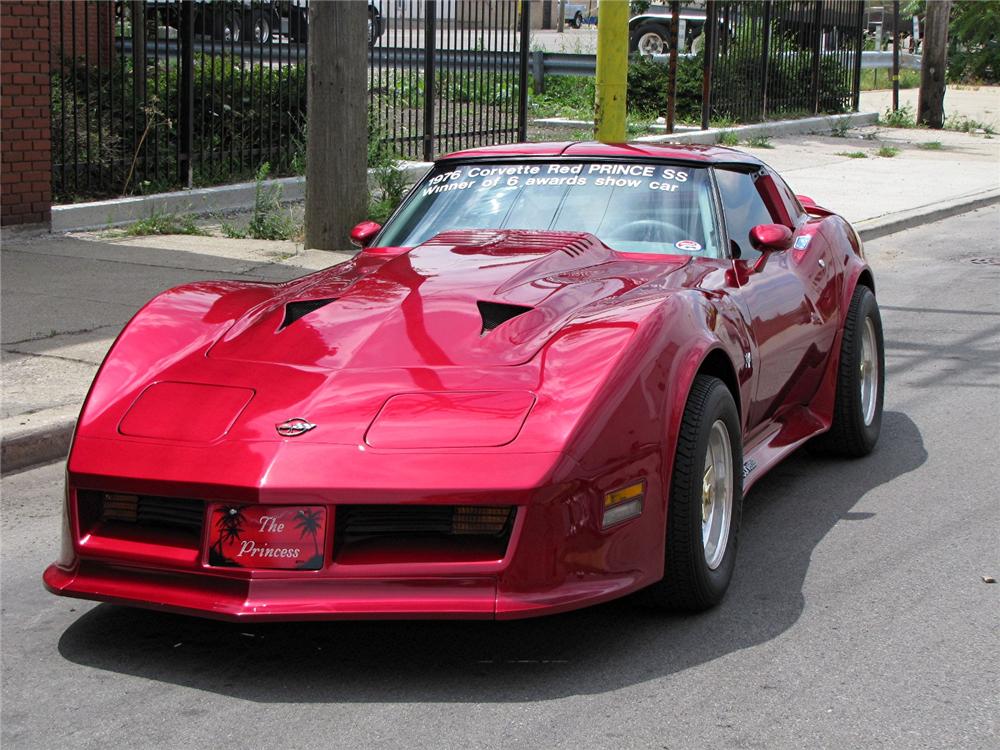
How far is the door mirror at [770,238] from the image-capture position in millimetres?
5477

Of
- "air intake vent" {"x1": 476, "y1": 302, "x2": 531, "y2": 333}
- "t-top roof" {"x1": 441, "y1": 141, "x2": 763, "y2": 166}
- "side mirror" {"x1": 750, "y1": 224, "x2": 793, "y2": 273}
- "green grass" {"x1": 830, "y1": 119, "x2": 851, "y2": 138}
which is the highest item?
"green grass" {"x1": 830, "y1": 119, "x2": 851, "y2": 138}

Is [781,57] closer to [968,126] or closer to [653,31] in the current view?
[968,126]

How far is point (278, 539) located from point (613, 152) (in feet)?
8.95

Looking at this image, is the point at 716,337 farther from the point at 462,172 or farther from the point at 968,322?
the point at 968,322

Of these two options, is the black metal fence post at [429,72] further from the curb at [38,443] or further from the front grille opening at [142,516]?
the front grille opening at [142,516]

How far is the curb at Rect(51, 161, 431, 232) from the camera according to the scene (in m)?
11.9

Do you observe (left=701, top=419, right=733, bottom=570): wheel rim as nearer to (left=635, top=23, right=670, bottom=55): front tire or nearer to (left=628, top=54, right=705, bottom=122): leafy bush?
(left=628, top=54, right=705, bottom=122): leafy bush

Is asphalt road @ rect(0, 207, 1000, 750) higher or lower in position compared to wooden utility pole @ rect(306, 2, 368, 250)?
lower

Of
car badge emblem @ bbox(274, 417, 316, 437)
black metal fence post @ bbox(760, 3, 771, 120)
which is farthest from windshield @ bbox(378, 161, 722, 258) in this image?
black metal fence post @ bbox(760, 3, 771, 120)

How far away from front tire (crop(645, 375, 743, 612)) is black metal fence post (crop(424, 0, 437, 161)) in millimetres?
11938

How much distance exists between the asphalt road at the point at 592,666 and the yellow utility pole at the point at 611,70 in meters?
6.36

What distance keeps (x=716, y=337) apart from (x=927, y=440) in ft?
8.41

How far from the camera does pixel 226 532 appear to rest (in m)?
3.80

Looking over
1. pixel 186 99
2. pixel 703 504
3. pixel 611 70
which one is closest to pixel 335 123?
pixel 611 70
